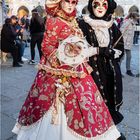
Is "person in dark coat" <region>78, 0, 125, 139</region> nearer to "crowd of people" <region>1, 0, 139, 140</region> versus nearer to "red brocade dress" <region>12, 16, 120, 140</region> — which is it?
"crowd of people" <region>1, 0, 139, 140</region>

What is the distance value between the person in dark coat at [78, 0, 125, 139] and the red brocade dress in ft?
1.04

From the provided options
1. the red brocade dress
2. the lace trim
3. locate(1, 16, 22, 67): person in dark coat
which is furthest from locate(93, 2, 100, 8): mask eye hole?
locate(1, 16, 22, 67): person in dark coat

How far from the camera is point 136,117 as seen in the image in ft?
14.3

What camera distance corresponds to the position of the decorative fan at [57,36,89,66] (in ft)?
8.66

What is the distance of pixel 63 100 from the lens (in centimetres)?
271

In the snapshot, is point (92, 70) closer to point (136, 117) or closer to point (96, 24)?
point (96, 24)

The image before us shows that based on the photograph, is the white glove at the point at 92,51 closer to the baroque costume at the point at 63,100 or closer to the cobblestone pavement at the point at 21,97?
the baroque costume at the point at 63,100

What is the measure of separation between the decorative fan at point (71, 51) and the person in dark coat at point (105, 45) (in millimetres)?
373

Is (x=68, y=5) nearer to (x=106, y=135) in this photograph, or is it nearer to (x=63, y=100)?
(x=63, y=100)

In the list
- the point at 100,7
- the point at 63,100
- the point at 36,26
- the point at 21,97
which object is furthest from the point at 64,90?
the point at 36,26

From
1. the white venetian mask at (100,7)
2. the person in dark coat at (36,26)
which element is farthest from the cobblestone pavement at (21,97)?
the white venetian mask at (100,7)

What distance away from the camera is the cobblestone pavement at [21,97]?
12.8ft

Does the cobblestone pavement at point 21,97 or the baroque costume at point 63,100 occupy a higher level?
the baroque costume at point 63,100

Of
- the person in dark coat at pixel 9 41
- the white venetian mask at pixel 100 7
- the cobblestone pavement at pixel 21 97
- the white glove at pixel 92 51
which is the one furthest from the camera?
the person in dark coat at pixel 9 41
